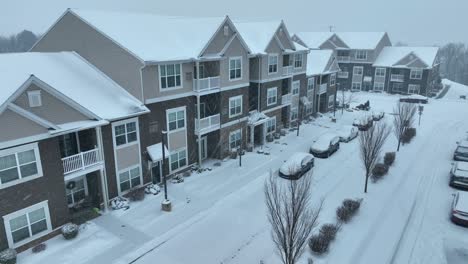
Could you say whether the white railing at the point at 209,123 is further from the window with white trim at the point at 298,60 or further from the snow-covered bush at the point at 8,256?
the window with white trim at the point at 298,60

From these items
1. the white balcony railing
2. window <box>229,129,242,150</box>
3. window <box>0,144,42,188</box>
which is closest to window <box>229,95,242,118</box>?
window <box>229,129,242,150</box>

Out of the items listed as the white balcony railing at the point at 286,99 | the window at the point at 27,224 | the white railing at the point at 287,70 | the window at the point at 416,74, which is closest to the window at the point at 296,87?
the white balcony railing at the point at 286,99

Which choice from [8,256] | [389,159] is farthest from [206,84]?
[389,159]

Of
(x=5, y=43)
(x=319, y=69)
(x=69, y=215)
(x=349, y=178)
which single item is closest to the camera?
(x=69, y=215)

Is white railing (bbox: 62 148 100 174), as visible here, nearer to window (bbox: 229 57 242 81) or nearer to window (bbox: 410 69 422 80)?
window (bbox: 229 57 242 81)

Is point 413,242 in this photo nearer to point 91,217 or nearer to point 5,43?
point 91,217

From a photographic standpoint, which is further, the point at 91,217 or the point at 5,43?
the point at 5,43

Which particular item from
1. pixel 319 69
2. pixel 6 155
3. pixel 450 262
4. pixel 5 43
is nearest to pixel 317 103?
pixel 319 69
